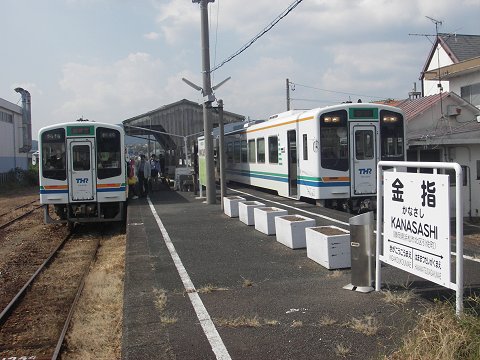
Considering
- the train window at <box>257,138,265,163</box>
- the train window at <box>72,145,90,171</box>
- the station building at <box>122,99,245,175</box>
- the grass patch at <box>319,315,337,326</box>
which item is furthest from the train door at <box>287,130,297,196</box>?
the station building at <box>122,99,245,175</box>

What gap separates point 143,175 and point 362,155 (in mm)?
9539

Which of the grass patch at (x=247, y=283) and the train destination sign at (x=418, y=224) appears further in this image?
the grass patch at (x=247, y=283)

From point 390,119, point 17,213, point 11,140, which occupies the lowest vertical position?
point 17,213

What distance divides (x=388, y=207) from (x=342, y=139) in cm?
811

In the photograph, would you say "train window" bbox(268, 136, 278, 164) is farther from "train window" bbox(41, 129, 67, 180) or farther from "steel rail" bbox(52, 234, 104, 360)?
"steel rail" bbox(52, 234, 104, 360)

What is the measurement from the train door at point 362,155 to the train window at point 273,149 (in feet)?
12.3

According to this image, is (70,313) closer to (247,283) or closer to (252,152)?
(247,283)

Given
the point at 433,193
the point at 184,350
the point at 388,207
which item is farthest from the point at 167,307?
the point at 433,193

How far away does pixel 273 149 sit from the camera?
17.4m

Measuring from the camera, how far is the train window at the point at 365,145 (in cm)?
1376

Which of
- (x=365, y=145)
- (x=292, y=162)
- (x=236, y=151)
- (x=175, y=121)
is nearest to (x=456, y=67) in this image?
(x=236, y=151)

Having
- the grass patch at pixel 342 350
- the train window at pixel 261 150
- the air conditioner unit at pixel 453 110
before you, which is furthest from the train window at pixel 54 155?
the air conditioner unit at pixel 453 110

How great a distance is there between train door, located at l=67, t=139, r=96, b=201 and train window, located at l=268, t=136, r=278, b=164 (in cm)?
588

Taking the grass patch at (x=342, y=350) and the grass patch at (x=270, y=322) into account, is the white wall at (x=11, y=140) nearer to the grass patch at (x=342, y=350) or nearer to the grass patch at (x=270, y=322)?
the grass patch at (x=270, y=322)
